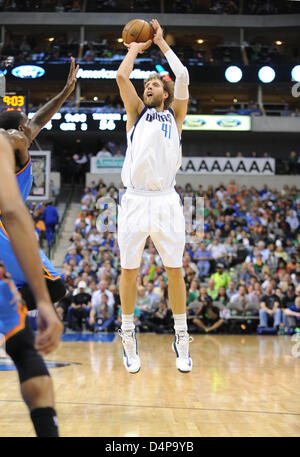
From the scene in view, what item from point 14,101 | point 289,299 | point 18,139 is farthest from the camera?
point 289,299

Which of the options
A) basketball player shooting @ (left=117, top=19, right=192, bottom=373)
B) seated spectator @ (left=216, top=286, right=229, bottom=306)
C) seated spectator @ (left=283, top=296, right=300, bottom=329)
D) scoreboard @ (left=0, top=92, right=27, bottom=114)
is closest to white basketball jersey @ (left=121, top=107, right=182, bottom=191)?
basketball player shooting @ (left=117, top=19, right=192, bottom=373)

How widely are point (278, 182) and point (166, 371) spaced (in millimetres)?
17557

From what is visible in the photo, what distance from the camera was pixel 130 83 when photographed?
203 inches

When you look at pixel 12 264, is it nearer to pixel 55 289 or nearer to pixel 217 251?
pixel 55 289

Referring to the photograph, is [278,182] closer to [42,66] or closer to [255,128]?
[255,128]

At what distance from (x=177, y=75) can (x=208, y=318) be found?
9.99 meters

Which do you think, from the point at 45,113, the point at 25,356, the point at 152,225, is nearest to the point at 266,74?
the point at 152,225

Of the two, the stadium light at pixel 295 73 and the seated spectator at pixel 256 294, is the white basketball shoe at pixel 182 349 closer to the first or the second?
the seated spectator at pixel 256 294

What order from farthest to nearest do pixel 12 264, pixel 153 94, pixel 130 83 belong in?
pixel 153 94
pixel 130 83
pixel 12 264

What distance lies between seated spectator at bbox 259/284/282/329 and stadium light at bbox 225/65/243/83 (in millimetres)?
15401

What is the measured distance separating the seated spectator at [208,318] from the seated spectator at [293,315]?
1.53m
